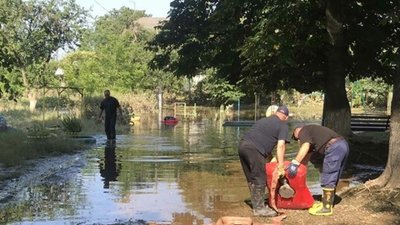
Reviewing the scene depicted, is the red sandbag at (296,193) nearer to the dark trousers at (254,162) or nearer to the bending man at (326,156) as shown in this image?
the bending man at (326,156)

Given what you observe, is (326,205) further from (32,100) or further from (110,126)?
(32,100)

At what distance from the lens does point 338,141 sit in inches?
330

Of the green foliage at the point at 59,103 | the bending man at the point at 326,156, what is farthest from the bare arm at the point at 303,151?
the green foliage at the point at 59,103

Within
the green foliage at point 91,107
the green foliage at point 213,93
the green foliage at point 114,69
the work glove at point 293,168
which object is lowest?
the work glove at point 293,168

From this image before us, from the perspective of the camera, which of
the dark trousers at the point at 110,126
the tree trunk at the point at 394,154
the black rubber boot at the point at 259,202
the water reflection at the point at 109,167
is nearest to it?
the black rubber boot at the point at 259,202

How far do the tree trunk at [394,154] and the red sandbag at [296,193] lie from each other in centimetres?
131

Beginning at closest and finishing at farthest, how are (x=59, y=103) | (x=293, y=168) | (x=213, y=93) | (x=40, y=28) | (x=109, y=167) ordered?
(x=293, y=168)
(x=109, y=167)
(x=59, y=103)
(x=213, y=93)
(x=40, y=28)

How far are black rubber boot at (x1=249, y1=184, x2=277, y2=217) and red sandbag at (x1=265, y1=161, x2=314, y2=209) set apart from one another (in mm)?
242

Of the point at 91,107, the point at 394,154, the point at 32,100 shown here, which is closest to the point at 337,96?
the point at 394,154

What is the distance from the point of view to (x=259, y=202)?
834 cm

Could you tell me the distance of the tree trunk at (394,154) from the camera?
9.05 m

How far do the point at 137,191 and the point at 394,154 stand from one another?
4557mm

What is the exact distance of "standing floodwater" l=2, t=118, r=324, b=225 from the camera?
8.45m

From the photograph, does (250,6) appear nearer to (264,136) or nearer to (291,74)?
(291,74)
